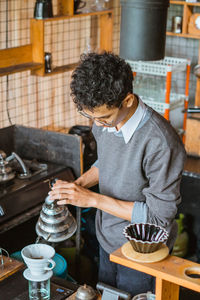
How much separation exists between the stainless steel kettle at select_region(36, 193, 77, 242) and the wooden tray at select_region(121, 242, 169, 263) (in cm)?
48

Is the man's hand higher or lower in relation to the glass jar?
higher

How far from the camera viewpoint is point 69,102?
206 inches

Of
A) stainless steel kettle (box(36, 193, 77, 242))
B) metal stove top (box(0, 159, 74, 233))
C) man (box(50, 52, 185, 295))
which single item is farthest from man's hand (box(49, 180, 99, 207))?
metal stove top (box(0, 159, 74, 233))

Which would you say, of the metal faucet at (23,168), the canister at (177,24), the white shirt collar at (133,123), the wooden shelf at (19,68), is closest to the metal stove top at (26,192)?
the metal faucet at (23,168)

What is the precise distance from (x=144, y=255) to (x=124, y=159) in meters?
0.50

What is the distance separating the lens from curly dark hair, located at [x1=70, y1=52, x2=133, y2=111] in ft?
5.43

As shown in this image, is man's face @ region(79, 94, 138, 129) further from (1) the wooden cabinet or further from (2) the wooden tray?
(1) the wooden cabinet

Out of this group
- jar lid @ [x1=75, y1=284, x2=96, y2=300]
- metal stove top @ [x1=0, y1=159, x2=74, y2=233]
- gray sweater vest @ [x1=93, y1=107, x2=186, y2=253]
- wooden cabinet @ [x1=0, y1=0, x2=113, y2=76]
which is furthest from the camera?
wooden cabinet @ [x1=0, y1=0, x2=113, y2=76]

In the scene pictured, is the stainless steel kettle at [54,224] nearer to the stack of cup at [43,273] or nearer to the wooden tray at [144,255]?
the stack of cup at [43,273]

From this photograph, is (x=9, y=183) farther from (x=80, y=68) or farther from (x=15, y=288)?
(x=80, y=68)

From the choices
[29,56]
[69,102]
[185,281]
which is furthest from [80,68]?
[69,102]

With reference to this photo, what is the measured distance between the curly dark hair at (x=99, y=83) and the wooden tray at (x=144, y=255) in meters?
0.49

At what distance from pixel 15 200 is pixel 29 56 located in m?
1.24

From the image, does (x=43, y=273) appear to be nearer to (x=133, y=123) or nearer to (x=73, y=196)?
(x=73, y=196)
